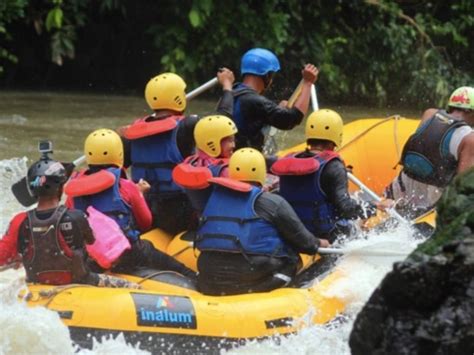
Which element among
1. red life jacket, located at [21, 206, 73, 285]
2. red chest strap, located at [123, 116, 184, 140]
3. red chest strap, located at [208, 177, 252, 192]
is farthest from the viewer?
red chest strap, located at [123, 116, 184, 140]

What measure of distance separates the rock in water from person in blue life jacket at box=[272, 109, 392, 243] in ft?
7.40

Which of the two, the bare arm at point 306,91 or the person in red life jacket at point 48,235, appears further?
the bare arm at point 306,91

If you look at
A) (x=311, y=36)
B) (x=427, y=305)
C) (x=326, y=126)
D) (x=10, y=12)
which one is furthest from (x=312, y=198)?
(x=311, y=36)

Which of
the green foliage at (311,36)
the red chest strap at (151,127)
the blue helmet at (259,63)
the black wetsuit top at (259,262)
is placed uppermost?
the blue helmet at (259,63)

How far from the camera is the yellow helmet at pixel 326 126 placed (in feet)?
20.4

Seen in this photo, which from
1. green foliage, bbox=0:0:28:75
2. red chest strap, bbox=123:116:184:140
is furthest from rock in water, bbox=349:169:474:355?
green foliage, bbox=0:0:28:75

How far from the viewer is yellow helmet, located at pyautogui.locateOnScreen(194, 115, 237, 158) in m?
6.04

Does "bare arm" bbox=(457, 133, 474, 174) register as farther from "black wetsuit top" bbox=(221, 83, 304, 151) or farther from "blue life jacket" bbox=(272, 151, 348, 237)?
"black wetsuit top" bbox=(221, 83, 304, 151)

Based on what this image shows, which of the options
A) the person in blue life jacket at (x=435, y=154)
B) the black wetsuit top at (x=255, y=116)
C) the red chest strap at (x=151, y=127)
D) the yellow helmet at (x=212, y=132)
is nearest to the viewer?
the yellow helmet at (x=212, y=132)

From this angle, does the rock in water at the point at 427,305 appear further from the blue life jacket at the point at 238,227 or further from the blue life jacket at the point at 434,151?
the blue life jacket at the point at 434,151

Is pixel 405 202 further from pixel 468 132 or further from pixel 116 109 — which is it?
pixel 116 109

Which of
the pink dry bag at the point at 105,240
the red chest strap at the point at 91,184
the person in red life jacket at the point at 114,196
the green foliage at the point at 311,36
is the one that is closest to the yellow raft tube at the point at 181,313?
the pink dry bag at the point at 105,240

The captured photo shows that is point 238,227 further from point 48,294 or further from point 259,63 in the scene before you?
point 259,63

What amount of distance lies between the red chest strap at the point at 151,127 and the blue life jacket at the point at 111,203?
525 millimetres
